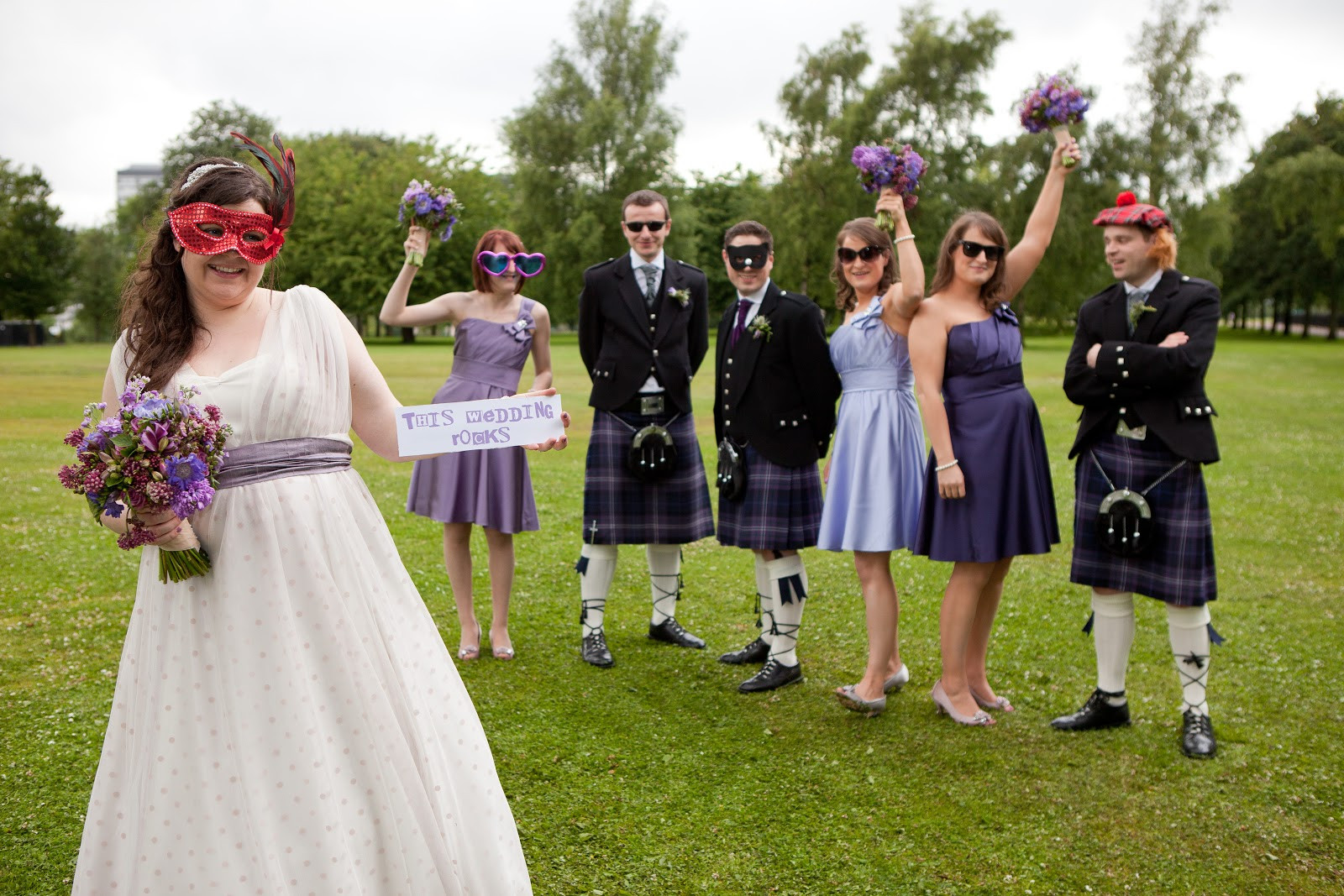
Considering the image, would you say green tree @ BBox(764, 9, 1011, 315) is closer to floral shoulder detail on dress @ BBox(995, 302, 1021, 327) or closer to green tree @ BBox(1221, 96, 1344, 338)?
green tree @ BBox(1221, 96, 1344, 338)

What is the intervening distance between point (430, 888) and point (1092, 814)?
2795 millimetres

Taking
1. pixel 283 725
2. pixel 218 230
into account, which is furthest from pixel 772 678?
pixel 218 230

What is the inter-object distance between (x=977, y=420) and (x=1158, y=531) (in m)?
0.95

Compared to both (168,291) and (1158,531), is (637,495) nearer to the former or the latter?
(1158,531)

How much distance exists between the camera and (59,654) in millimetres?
6137

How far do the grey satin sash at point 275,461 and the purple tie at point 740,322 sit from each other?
3213 millimetres

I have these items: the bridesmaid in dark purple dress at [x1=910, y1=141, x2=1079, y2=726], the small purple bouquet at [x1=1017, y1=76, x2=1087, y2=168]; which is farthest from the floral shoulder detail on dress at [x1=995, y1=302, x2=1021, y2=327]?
the small purple bouquet at [x1=1017, y1=76, x2=1087, y2=168]

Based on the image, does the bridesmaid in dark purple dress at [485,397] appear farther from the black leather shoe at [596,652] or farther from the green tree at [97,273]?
the green tree at [97,273]

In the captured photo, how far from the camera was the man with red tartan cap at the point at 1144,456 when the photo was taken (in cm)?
489

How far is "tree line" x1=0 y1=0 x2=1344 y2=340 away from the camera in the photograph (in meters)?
41.2

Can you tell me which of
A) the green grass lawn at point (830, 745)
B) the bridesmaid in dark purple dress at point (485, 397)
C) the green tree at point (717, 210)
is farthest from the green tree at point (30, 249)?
the bridesmaid in dark purple dress at point (485, 397)

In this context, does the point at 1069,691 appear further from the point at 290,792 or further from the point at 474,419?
the point at 290,792

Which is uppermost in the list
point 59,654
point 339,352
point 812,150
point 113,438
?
point 812,150

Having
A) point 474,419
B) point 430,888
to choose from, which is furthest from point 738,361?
point 430,888
